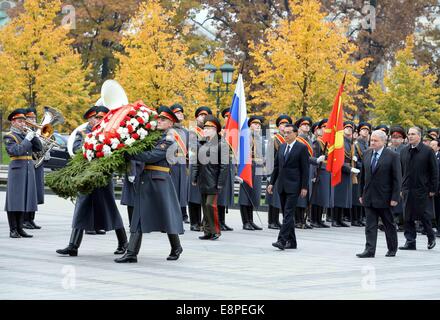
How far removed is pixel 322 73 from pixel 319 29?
159 centimetres

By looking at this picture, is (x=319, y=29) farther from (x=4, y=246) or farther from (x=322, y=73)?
(x=4, y=246)

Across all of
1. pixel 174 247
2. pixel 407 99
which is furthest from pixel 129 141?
pixel 407 99

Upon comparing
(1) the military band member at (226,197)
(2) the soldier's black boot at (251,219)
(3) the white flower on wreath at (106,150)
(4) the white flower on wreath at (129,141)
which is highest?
(4) the white flower on wreath at (129,141)

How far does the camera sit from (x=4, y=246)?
15.2 metres

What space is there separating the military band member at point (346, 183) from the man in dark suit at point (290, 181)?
5.91m

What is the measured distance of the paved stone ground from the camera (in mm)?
10641

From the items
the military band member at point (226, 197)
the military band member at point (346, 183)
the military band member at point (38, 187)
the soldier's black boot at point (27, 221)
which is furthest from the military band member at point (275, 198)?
the soldier's black boot at point (27, 221)

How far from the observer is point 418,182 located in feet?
54.5

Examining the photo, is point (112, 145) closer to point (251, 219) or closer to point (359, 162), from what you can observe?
point (251, 219)

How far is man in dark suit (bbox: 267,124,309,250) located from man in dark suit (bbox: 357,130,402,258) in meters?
0.96

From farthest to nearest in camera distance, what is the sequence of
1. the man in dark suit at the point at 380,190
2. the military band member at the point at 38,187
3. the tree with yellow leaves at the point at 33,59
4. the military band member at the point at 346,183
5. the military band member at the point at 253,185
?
the tree with yellow leaves at the point at 33,59 < the military band member at the point at 346,183 < the military band member at the point at 253,185 < the military band member at the point at 38,187 < the man in dark suit at the point at 380,190

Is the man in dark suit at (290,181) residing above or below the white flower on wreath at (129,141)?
below

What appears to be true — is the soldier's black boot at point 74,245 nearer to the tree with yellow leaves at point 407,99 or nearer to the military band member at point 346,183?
the military band member at point 346,183

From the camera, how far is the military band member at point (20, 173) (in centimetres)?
1694
